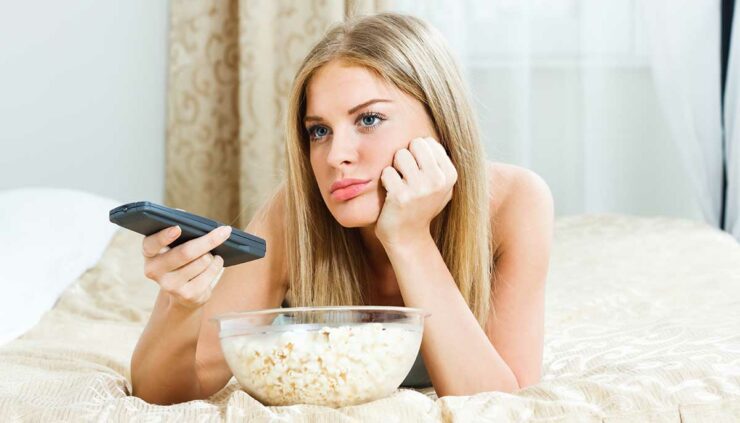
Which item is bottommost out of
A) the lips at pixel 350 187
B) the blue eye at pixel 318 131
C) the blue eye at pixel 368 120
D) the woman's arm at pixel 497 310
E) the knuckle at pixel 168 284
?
the woman's arm at pixel 497 310

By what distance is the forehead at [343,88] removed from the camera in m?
1.22

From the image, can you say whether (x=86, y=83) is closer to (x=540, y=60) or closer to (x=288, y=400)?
(x=540, y=60)

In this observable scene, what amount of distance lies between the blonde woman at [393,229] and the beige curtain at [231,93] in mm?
1852

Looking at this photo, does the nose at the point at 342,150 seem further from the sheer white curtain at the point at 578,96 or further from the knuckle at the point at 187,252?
the sheer white curtain at the point at 578,96

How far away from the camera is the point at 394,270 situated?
47.9 inches

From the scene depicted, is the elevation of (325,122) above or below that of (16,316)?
above

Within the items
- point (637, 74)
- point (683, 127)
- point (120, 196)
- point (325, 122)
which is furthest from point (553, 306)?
point (120, 196)

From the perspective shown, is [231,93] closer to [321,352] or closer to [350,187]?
[350,187]

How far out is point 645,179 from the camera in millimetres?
3197

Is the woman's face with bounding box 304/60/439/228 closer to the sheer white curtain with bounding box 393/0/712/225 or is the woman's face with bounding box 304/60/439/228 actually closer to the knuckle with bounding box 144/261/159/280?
the knuckle with bounding box 144/261/159/280

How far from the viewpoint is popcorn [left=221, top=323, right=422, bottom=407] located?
2.93 ft

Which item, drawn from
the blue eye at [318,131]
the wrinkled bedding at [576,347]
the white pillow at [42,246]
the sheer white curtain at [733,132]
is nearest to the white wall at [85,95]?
the white pillow at [42,246]

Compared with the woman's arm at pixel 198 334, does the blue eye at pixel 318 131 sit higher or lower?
higher

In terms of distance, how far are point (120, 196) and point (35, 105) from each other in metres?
0.42
